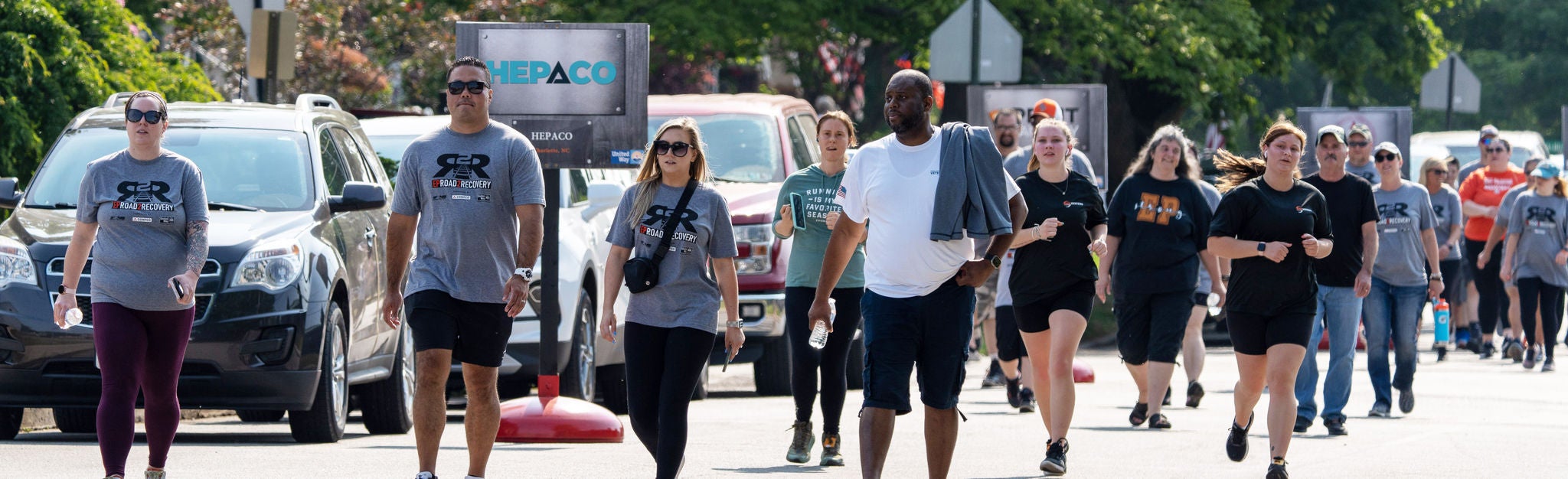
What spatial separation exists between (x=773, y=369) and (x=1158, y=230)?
3927mm

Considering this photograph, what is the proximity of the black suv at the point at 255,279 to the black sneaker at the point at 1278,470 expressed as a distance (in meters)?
4.04

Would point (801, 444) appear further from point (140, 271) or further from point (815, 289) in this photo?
point (140, 271)

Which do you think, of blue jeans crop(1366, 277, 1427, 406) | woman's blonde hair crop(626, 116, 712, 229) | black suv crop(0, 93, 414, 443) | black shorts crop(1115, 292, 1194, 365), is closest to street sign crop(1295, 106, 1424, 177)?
blue jeans crop(1366, 277, 1427, 406)

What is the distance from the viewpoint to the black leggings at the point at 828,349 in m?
10.0

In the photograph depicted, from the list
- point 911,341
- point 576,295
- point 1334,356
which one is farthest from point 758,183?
point 911,341

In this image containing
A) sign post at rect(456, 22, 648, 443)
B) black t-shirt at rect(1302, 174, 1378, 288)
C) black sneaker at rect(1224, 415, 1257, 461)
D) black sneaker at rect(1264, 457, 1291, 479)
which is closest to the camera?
black sneaker at rect(1264, 457, 1291, 479)

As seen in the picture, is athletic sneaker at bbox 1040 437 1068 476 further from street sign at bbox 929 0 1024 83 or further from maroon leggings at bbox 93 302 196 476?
street sign at bbox 929 0 1024 83

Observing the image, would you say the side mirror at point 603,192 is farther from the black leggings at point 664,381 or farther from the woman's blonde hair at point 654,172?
the black leggings at point 664,381

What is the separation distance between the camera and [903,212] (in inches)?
310

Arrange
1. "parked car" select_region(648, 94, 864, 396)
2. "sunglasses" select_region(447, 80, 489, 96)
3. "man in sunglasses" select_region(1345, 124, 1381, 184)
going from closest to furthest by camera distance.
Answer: "sunglasses" select_region(447, 80, 489, 96) → "man in sunglasses" select_region(1345, 124, 1381, 184) → "parked car" select_region(648, 94, 864, 396)

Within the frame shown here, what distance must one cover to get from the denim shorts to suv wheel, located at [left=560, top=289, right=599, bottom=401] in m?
5.26

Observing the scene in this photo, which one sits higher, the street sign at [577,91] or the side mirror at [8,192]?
the street sign at [577,91]

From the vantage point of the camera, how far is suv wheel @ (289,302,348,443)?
10883 mm

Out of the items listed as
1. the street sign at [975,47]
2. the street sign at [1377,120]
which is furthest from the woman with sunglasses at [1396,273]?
the street sign at [1377,120]
